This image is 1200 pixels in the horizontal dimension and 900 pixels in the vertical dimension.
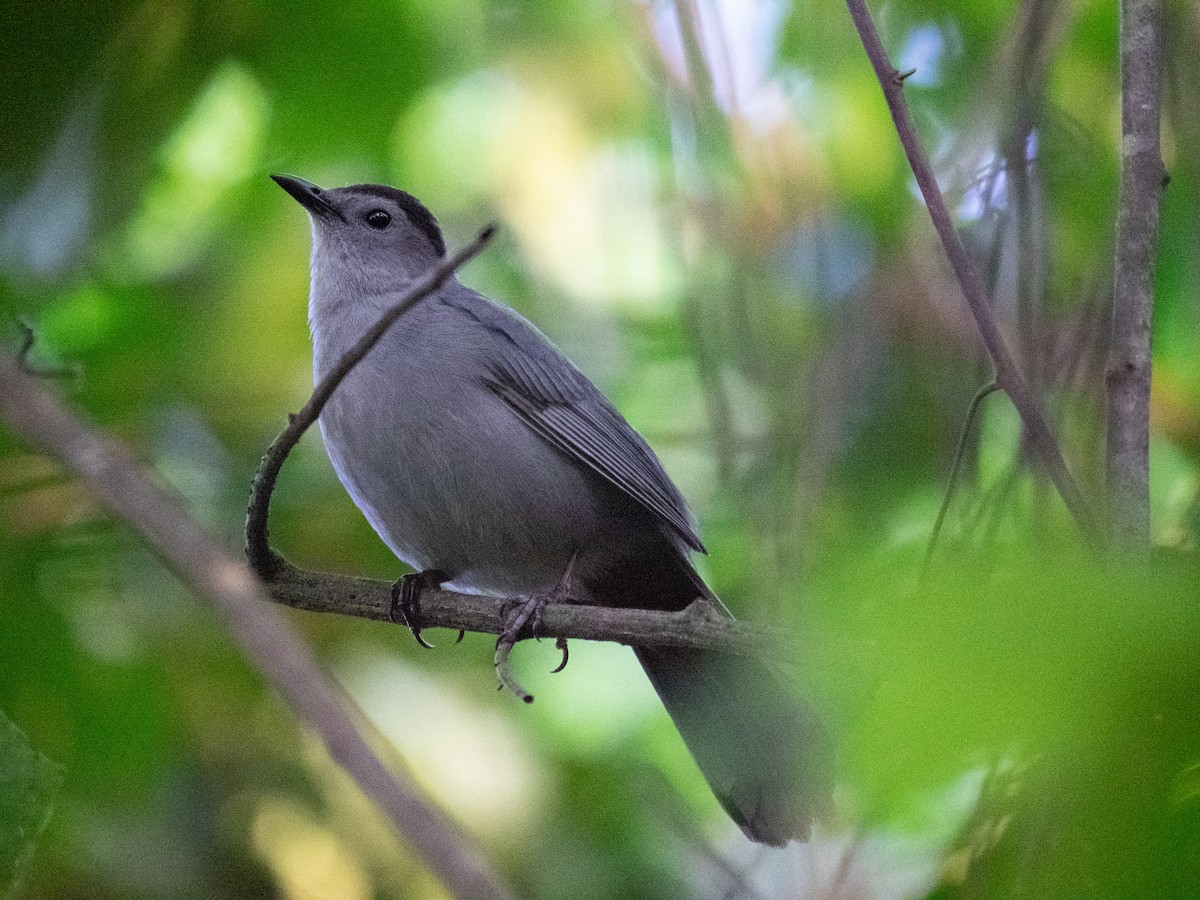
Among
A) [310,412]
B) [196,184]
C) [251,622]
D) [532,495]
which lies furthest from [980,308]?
[196,184]

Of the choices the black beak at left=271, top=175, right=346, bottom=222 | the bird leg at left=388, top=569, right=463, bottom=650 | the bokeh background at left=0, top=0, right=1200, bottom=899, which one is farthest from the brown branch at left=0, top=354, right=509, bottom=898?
the black beak at left=271, top=175, right=346, bottom=222

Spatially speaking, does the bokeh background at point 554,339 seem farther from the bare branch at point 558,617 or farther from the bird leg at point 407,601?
the bird leg at point 407,601

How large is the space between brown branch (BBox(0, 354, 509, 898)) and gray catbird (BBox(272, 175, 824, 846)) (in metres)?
2.35

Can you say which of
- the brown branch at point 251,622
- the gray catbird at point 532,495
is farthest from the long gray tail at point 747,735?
the brown branch at point 251,622

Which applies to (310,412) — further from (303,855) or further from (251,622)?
(303,855)

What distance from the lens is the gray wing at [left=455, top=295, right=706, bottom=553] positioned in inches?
149

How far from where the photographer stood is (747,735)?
377 centimetres

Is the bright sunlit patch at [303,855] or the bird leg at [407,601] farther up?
the bird leg at [407,601]

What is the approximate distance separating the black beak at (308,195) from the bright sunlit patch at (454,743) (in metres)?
1.65

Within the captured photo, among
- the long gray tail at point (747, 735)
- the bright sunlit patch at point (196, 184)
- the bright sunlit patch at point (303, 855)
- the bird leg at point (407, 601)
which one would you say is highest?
the bright sunlit patch at point (196, 184)

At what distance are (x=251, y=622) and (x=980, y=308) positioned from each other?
1611 millimetres

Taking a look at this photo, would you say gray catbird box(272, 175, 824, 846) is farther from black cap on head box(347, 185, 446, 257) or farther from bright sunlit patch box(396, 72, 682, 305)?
bright sunlit patch box(396, 72, 682, 305)

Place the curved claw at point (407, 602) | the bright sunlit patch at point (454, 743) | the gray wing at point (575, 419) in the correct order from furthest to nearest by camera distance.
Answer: the bright sunlit patch at point (454, 743) < the gray wing at point (575, 419) < the curved claw at point (407, 602)

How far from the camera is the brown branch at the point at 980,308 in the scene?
2.02m
